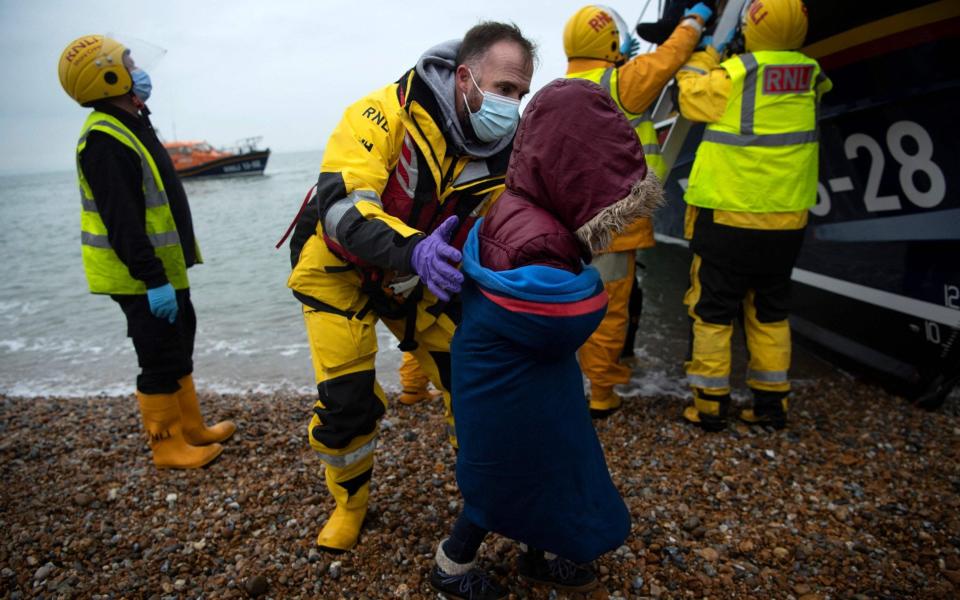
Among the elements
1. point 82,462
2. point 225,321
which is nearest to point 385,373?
point 82,462

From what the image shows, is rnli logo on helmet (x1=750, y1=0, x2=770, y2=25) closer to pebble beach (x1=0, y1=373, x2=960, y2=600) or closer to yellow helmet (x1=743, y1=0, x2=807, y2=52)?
yellow helmet (x1=743, y1=0, x2=807, y2=52)

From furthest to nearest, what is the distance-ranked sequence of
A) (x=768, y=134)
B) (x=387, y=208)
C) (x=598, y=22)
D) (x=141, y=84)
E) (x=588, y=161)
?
(x=598, y=22) < (x=141, y=84) < (x=768, y=134) < (x=387, y=208) < (x=588, y=161)

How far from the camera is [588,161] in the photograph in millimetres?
1469

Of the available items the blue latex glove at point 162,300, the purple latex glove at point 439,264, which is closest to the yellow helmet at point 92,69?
the blue latex glove at point 162,300

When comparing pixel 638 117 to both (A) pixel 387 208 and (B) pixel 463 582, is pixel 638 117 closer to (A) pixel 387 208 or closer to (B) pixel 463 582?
(A) pixel 387 208

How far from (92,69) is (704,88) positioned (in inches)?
133

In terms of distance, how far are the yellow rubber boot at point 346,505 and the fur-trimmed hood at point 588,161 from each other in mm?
1525

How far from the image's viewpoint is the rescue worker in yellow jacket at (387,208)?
1.95 meters

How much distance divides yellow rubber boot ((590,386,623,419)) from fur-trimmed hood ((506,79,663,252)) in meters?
2.38

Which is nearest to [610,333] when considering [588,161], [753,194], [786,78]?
[753,194]

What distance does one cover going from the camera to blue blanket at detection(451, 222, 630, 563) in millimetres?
1426

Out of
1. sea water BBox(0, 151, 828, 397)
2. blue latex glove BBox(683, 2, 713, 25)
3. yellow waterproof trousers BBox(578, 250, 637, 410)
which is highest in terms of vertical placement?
blue latex glove BBox(683, 2, 713, 25)

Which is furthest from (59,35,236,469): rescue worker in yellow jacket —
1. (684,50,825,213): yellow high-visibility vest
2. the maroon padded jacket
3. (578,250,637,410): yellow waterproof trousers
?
(684,50,825,213): yellow high-visibility vest

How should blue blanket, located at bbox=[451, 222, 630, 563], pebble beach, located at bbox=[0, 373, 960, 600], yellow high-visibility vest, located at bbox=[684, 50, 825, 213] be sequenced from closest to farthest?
blue blanket, located at bbox=[451, 222, 630, 563] → pebble beach, located at bbox=[0, 373, 960, 600] → yellow high-visibility vest, located at bbox=[684, 50, 825, 213]
